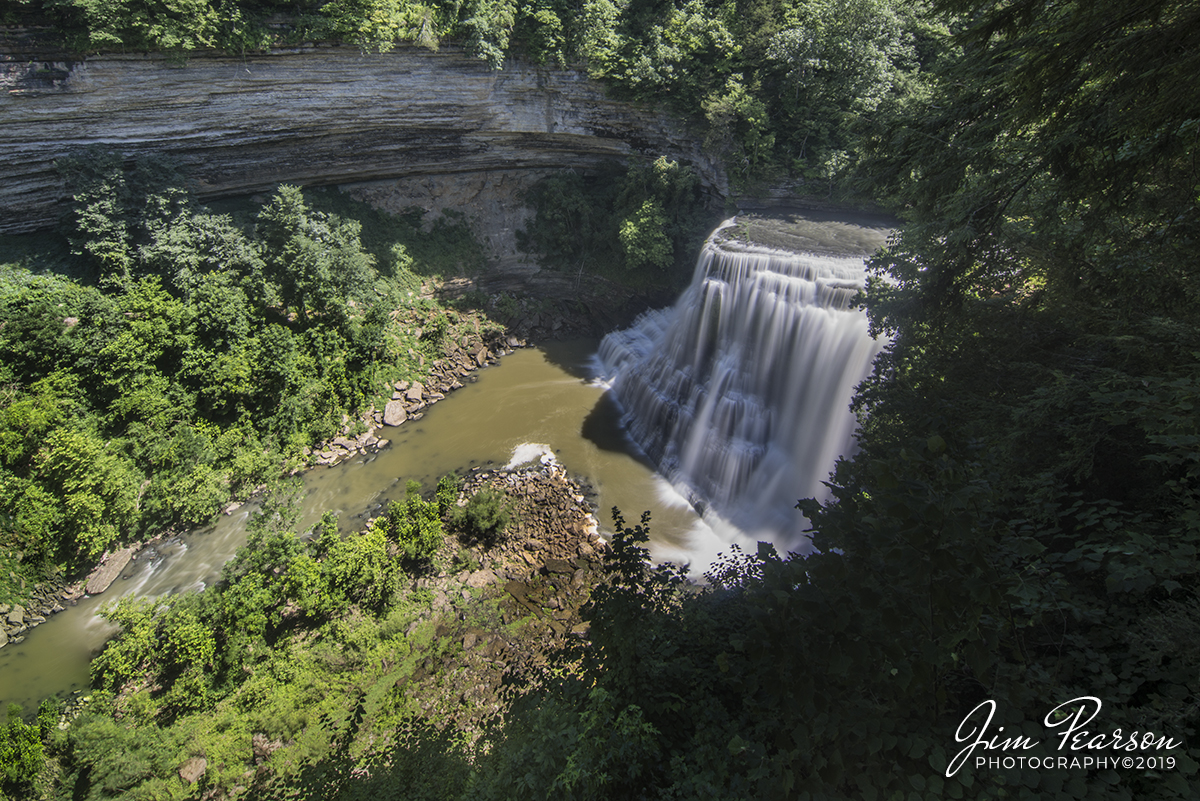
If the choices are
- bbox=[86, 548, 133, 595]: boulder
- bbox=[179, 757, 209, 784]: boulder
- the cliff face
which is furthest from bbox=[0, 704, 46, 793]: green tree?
the cliff face

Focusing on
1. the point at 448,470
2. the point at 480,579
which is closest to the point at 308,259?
the point at 448,470

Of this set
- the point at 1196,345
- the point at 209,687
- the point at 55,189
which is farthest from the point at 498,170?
the point at 1196,345

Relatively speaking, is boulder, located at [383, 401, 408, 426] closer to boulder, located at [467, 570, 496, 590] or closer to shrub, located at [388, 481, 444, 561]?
shrub, located at [388, 481, 444, 561]

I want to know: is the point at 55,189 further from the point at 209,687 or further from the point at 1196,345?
the point at 1196,345

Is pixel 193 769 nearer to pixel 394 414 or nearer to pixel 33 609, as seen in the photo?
pixel 33 609

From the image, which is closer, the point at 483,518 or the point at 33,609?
the point at 33,609

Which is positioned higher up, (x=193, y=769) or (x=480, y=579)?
(x=480, y=579)

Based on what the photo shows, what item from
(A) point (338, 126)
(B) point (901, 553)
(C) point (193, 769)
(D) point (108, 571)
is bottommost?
(D) point (108, 571)
